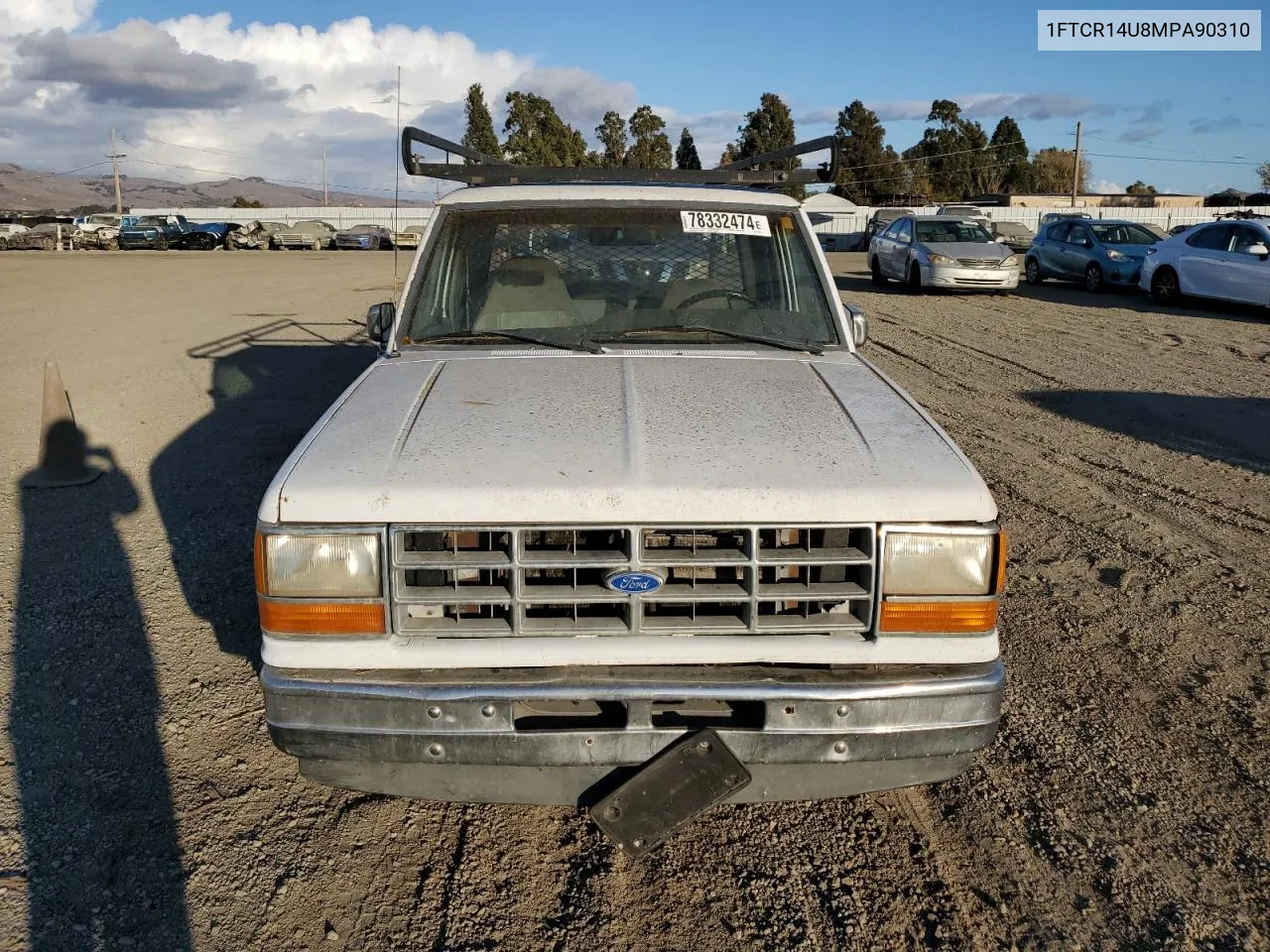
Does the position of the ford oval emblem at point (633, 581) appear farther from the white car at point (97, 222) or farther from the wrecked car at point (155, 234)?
the white car at point (97, 222)

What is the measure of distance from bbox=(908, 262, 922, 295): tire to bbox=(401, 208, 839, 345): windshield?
15.5 m

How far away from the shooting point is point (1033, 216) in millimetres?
52312

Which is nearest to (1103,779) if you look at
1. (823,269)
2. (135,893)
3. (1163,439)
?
(823,269)

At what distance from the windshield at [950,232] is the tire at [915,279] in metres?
0.51

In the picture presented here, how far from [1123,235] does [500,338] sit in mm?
19228

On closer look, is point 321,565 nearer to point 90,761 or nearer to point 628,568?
point 628,568

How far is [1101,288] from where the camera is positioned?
63.3 feet

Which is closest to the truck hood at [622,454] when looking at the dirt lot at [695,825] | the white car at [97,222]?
the dirt lot at [695,825]

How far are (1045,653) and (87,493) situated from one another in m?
5.90

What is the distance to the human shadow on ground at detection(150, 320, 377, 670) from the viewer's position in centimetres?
482

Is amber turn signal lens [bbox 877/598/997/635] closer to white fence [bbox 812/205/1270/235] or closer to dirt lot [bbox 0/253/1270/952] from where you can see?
dirt lot [bbox 0/253/1270/952]

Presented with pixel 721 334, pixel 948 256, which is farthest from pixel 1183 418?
pixel 948 256

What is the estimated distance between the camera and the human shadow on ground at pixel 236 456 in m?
4.82

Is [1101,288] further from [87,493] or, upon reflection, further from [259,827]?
[259,827]
